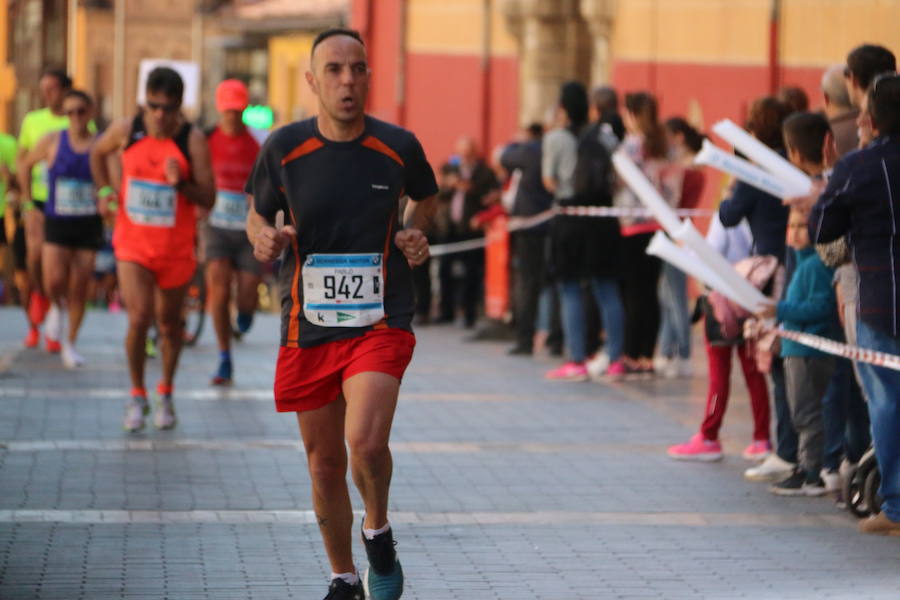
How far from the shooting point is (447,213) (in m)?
20.8

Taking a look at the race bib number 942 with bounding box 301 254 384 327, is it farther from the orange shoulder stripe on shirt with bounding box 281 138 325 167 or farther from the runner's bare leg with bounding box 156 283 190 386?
the runner's bare leg with bounding box 156 283 190 386

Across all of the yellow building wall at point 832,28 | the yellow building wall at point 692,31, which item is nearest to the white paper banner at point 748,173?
the yellow building wall at point 832,28

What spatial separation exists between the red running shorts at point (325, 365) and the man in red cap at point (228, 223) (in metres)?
6.91

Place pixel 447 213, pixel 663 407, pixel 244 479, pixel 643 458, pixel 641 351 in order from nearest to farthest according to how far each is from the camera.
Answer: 1. pixel 244 479
2. pixel 643 458
3. pixel 663 407
4. pixel 641 351
5. pixel 447 213

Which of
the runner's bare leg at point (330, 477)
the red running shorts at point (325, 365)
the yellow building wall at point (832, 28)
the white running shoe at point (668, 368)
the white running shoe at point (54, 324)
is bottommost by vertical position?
the white running shoe at point (668, 368)

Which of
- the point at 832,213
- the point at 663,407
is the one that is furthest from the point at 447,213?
the point at 832,213

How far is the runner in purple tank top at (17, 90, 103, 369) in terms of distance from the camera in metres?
14.4

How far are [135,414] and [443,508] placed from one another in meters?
2.87

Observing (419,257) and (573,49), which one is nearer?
(419,257)

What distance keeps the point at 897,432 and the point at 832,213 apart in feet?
3.09

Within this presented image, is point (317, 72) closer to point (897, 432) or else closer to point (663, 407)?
point (897, 432)

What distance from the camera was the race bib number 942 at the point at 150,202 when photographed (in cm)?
1097

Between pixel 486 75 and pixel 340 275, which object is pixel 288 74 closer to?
pixel 486 75

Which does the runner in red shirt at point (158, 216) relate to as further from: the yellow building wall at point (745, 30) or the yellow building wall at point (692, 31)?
the yellow building wall at point (692, 31)
